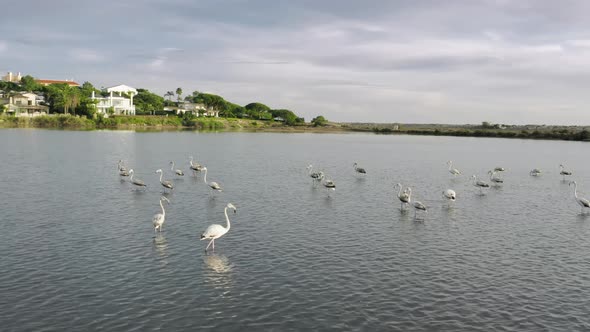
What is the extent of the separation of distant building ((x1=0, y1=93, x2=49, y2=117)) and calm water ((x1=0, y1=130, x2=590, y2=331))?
15066 cm

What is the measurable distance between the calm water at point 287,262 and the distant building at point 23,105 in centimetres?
15066

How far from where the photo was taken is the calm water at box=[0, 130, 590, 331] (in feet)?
51.8

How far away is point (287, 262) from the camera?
2112 cm

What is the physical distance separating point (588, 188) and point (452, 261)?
3521cm

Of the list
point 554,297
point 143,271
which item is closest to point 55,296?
point 143,271

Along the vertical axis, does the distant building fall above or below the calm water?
above

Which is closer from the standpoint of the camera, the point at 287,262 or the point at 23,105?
the point at 287,262

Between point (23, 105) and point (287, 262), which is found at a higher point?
point (23, 105)

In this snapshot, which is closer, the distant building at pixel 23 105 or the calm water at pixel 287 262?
the calm water at pixel 287 262

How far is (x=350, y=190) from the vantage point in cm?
4303

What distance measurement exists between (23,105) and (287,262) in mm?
185158

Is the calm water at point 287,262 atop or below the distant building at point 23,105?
below

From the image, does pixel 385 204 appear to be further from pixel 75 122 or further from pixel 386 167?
pixel 75 122

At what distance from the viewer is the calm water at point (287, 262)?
15.8 metres
